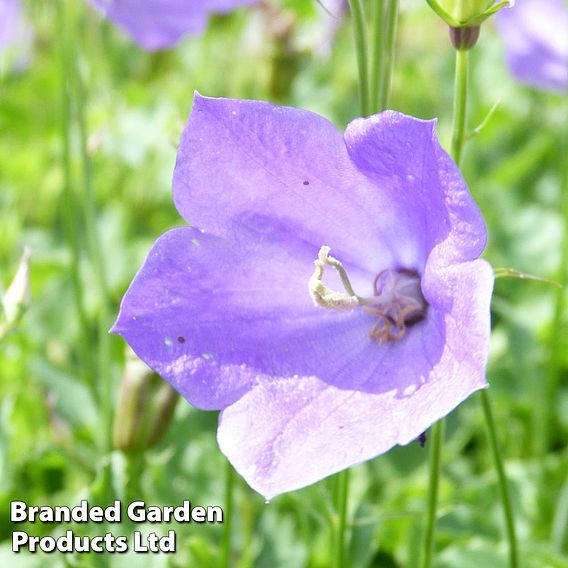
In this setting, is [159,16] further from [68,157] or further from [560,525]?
[560,525]

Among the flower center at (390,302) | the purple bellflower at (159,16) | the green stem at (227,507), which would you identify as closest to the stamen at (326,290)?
the flower center at (390,302)

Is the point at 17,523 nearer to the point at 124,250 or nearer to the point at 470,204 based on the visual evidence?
the point at 124,250

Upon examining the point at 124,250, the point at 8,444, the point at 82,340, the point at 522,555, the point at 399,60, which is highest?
the point at 399,60

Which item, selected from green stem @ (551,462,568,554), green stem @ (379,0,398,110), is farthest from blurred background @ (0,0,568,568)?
green stem @ (379,0,398,110)

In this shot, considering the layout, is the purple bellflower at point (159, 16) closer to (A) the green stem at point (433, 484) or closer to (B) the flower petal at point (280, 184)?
(B) the flower petal at point (280, 184)

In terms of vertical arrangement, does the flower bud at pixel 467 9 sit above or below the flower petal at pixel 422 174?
above

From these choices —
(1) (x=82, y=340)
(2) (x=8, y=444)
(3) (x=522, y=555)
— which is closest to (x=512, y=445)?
(3) (x=522, y=555)
